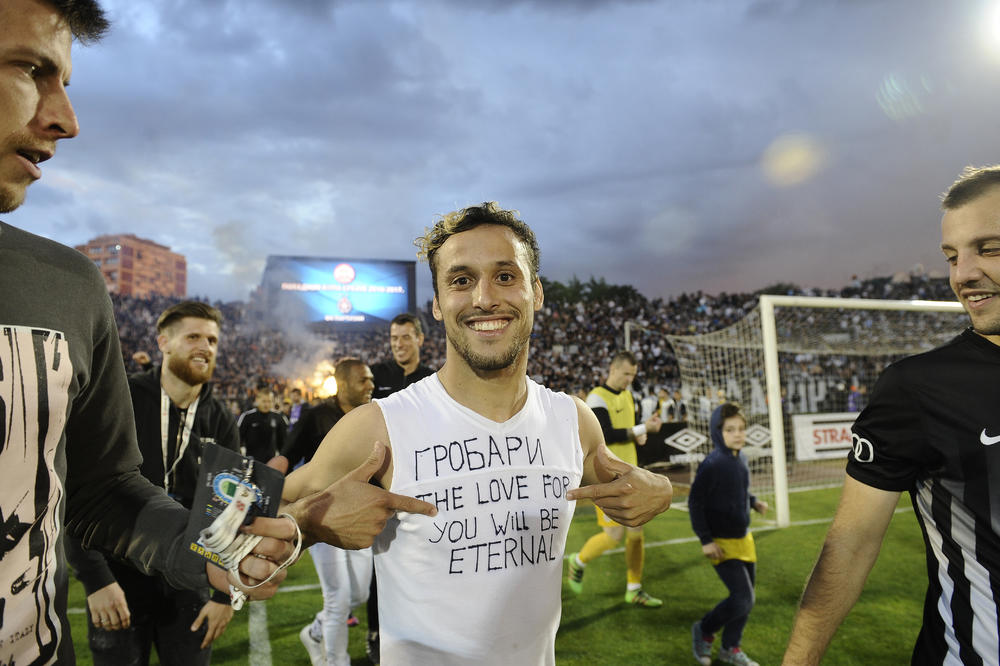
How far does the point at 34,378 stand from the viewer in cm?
123

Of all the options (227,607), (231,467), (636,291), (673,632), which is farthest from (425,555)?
(636,291)

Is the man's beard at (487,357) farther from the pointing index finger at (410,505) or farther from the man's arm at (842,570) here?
the man's arm at (842,570)

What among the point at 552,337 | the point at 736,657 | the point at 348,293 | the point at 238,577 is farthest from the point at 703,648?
the point at 552,337

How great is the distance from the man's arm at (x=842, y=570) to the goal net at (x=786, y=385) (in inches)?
259

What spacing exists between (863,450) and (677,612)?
14.5 ft

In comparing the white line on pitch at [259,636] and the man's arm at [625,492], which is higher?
the man's arm at [625,492]

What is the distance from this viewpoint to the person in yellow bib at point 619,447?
596 cm

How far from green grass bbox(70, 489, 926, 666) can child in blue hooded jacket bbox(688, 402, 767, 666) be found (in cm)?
32

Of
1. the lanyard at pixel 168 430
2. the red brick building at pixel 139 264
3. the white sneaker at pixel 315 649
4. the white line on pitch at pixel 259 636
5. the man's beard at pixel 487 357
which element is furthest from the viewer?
the red brick building at pixel 139 264

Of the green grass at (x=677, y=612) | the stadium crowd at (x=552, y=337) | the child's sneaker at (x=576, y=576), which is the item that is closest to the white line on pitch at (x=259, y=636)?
the green grass at (x=677, y=612)

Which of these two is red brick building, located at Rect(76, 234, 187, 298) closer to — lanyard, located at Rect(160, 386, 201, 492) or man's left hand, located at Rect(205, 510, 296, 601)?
lanyard, located at Rect(160, 386, 201, 492)

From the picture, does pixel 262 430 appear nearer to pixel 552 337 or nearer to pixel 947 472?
pixel 947 472

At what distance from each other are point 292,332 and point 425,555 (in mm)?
33384

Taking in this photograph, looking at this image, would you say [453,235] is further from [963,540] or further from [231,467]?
[963,540]
